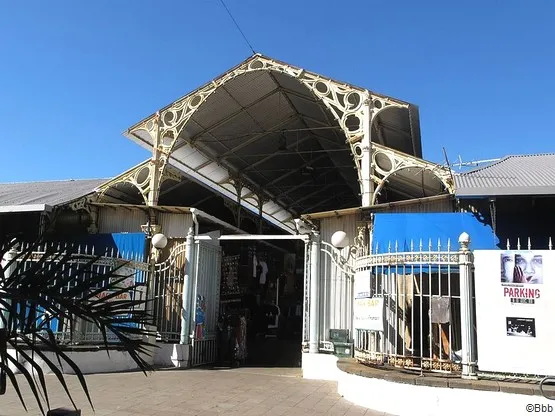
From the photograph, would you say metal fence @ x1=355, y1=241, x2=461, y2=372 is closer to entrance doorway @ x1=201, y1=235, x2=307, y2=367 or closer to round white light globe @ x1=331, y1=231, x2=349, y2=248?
round white light globe @ x1=331, y1=231, x2=349, y2=248

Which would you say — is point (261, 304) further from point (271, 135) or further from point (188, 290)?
point (188, 290)

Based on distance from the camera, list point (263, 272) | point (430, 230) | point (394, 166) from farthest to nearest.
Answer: point (263, 272) → point (394, 166) → point (430, 230)

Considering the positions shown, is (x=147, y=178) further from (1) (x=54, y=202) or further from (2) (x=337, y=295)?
(2) (x=337, y=295)

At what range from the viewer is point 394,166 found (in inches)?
446

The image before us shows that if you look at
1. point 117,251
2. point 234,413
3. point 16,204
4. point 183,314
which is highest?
point 16,204

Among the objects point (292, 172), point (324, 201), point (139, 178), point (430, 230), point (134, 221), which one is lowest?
point (430, 230)

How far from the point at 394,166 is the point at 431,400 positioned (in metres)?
5.46

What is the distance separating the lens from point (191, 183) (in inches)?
647

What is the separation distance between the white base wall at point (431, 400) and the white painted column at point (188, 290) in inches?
189

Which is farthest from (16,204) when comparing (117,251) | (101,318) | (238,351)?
(101,318)

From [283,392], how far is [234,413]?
191 cm

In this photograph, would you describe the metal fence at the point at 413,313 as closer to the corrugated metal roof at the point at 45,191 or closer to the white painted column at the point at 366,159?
the white painted column at the point at 366,159

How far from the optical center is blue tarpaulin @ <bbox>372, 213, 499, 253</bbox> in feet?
33.9

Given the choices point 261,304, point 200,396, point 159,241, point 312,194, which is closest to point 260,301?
point 261,304
